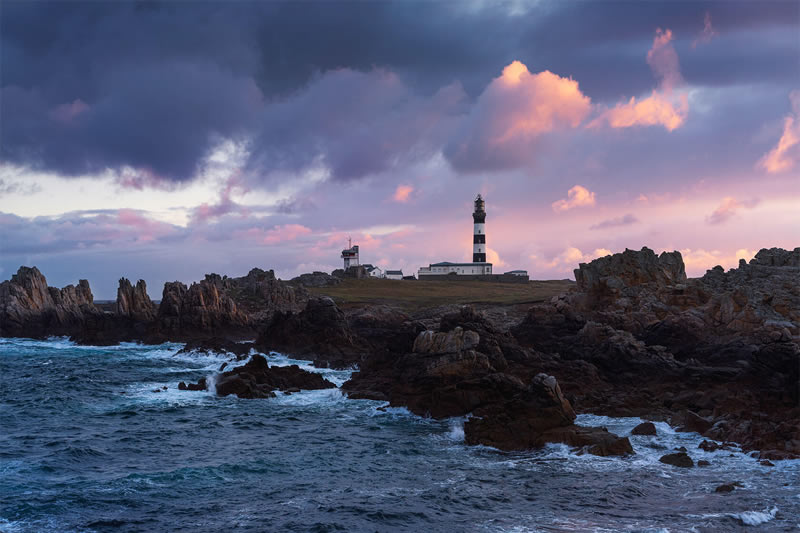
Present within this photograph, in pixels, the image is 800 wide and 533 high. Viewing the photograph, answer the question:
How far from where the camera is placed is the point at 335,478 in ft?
78.3

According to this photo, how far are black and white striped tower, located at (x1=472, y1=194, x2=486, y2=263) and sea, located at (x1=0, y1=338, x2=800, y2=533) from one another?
11938 centimetres

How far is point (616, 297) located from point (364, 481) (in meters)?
44.8

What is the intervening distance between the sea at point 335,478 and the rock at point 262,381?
328 centimetres

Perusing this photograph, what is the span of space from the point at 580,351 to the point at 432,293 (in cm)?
6920

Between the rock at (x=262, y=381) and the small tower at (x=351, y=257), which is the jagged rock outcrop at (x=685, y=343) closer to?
the rock at (x=262, y=381)

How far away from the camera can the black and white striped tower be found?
153000 mm

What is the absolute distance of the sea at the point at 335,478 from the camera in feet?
62.4

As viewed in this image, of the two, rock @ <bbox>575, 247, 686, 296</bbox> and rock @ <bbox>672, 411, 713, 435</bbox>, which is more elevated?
rock @ <bbox>575, 247, 686, 296</bbox>

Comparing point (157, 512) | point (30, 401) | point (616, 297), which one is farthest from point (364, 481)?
point (616, 297)

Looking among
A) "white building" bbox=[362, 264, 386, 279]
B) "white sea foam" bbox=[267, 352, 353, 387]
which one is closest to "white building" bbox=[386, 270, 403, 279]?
"white building" bbox=[362, 264, 386, 279]

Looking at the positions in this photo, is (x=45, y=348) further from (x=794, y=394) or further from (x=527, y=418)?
(x=794, y=394)

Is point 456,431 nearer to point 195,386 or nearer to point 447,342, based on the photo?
point 447,342

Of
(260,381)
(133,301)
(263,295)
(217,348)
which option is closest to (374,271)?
(263,295)

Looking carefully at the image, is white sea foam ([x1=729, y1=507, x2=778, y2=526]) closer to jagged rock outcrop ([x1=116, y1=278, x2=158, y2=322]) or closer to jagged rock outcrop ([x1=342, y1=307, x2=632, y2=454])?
jagged rock outcrop ([x1=342, y1=307, x2=632, y2=454])
